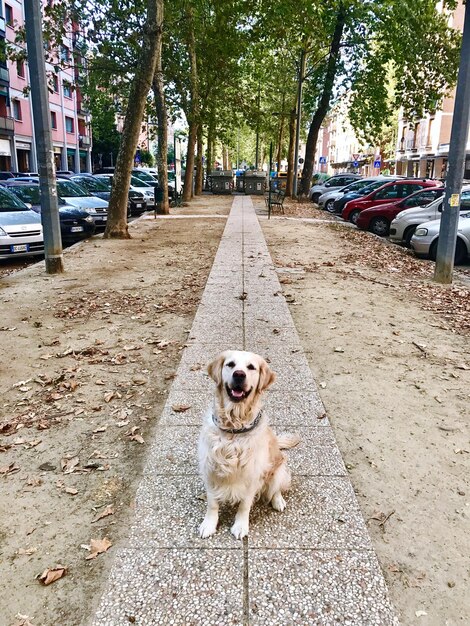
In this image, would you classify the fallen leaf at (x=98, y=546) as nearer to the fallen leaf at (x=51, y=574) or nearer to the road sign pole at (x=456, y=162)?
the fallen leaf at (x=51, y=574)

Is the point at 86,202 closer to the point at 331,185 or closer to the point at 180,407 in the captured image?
the point at 180,407

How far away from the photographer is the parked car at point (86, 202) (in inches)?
635

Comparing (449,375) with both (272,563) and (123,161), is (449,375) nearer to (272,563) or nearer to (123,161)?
(272,563)

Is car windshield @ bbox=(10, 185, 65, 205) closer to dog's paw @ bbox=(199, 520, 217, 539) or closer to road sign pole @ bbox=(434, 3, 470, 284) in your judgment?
road sign pole @ bbox=(434, 3, 470, 284)

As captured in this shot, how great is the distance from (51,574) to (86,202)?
598 inches

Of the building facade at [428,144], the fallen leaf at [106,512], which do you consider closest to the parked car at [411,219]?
the fallen leaf at [106,512]

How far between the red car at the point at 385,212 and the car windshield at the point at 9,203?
34.4 feet

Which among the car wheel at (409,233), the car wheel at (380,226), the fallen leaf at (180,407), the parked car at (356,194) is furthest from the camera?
the parked car at (356,194)

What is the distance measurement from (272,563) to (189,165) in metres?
28.5

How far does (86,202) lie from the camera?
16516 mm

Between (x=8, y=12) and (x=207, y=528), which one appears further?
(x=8, y=12)

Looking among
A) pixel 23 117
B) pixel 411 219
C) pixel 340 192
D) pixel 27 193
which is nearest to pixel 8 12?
pixel 23 117

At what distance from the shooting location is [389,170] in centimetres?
6662

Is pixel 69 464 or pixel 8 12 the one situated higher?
pixel 8 12
